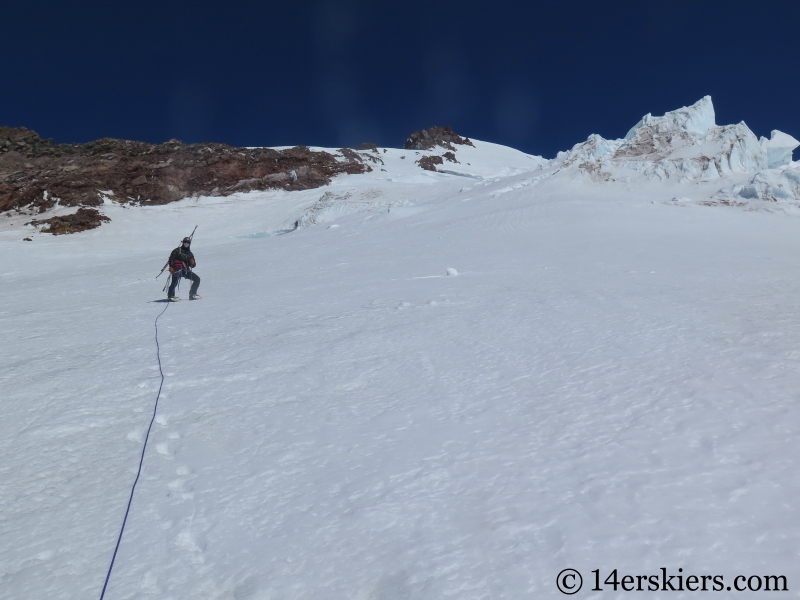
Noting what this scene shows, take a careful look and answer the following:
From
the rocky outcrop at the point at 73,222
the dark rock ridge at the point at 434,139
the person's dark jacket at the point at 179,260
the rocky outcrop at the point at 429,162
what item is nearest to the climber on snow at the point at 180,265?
the person's dark jacket at the point at 179,260

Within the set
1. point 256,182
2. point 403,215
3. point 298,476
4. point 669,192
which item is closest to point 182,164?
point 256,182

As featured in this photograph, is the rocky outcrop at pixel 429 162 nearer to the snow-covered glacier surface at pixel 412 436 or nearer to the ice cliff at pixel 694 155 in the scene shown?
the ice cliff at pixel 694 155

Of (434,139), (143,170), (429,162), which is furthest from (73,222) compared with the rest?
(434,139)

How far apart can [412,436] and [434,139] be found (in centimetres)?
5941

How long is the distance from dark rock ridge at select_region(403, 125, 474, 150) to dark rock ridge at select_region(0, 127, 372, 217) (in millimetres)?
15545

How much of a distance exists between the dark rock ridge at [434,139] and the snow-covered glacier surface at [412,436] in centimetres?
4907

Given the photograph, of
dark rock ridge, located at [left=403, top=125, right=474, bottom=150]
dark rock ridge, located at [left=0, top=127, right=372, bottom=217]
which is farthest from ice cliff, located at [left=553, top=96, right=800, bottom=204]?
dark rock ridge, located at [left=403, top=125, right=474, bottom=150]

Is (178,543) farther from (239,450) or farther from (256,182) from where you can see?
(256,182)

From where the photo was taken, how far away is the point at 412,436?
3822mm

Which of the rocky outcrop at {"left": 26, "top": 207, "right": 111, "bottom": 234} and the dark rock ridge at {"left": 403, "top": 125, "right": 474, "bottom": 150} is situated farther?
the dark rock ridge at {"left": 403, "top": 125, "right": 474, "bottom": 150}

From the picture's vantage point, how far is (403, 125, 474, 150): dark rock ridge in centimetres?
5722

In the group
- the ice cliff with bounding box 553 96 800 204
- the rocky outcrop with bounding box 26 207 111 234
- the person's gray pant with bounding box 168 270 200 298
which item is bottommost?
the person's gray pant with bounding box 168 270 200 298

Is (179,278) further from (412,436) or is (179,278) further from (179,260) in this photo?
(412,436)

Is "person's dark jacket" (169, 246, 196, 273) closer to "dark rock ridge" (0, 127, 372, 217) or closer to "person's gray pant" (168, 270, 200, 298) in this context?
"person's gray pant" (168, 270, 200, 298)
